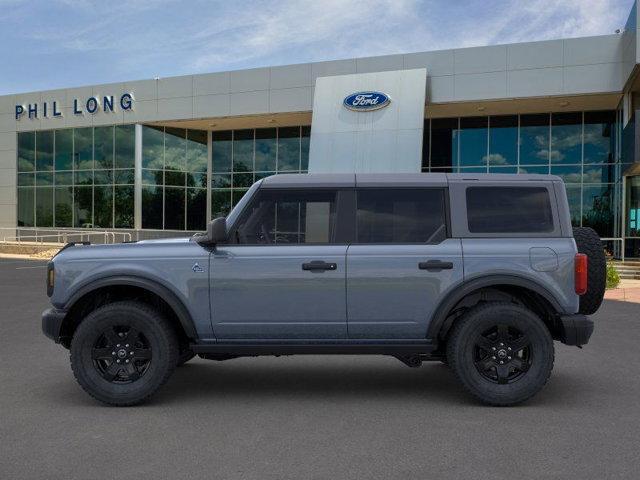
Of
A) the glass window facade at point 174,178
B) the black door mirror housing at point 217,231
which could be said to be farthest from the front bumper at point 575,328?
the glass window facade at point 174,178

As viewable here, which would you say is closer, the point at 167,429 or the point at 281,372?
the point at 167,429

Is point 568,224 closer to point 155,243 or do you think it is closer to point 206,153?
point 155,243

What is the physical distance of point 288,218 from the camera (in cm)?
557

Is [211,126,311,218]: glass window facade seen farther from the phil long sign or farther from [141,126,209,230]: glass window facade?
the phil long sign

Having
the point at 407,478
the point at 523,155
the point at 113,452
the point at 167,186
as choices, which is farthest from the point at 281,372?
the point at 167,186

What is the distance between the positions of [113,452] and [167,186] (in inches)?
1196

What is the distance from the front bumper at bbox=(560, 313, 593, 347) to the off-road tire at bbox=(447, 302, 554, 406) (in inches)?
6.3

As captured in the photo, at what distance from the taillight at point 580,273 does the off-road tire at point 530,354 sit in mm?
443

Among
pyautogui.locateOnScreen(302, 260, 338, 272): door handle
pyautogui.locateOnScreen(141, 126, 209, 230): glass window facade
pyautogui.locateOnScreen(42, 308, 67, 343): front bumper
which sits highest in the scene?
pyautogui.locateOnScreen(141, 126, 209, 230): glass window facade

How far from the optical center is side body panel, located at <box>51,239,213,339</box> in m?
5.45

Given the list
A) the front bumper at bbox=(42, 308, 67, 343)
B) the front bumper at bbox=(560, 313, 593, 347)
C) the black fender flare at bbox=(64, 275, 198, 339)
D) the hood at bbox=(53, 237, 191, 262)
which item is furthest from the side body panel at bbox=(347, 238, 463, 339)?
the front bumper at bbox=(42, 308, 67, 343)

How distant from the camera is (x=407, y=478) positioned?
12.5 feet

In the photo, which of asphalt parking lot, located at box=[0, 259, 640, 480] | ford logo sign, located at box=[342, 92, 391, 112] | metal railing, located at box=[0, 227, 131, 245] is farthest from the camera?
metal railing, located at box=[0, 227, 131, 245]

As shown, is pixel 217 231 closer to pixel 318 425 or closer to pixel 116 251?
pixel 116 251
